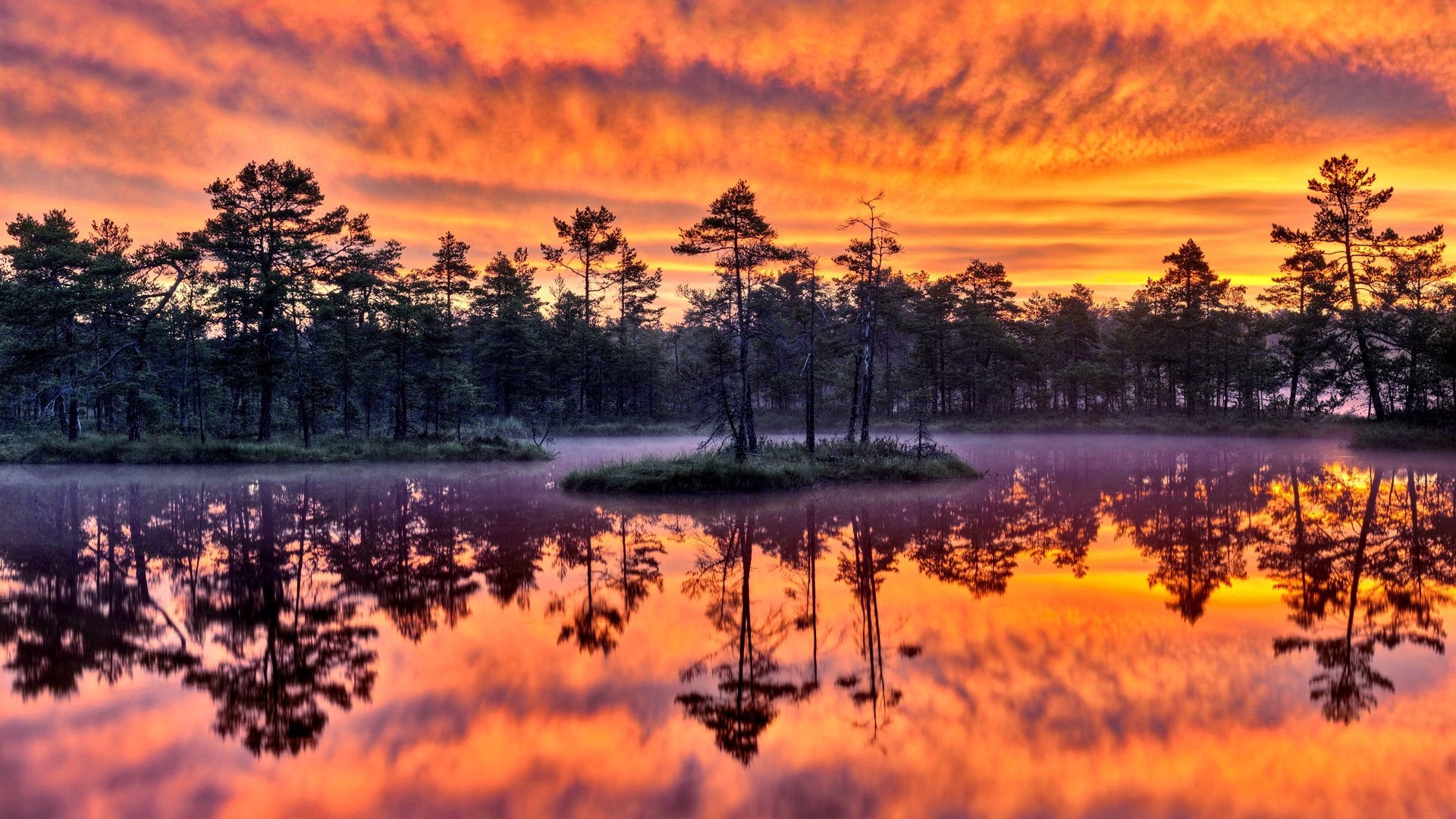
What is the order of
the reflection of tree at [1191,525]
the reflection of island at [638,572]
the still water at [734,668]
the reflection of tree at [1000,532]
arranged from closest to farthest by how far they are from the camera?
the still water at [734,668] < the reflection of island at [638,572] < the reflection of tree at [1191,525] < the reflection of tree at [1000,532]

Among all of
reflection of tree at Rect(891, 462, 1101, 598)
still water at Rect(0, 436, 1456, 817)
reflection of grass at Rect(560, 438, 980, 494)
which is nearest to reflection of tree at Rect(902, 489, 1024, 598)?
reflection of tree at Rect(891, 462, 1101, 598)

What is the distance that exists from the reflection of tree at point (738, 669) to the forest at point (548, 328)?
49.6 feet

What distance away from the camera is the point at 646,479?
27594mm

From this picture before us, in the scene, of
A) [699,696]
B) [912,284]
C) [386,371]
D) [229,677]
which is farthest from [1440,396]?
[386,371]

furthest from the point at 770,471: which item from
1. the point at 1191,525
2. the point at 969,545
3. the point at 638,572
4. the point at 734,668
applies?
the point at 734,668

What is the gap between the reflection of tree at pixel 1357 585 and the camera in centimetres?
903

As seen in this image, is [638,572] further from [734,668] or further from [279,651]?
[279,651]

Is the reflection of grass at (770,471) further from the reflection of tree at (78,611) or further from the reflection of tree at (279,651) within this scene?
the reflection of tree at (78,611)

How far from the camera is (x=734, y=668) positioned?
9.85 metres

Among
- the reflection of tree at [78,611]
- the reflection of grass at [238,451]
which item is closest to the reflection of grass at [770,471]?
the reflection of grass at [238,451]

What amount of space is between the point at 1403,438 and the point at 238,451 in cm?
6355

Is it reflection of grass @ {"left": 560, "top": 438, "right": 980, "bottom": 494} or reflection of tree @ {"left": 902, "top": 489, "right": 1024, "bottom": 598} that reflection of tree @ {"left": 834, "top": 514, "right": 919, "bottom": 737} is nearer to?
reflection of tree @ {"left": 902, "top": 489, "right": 1024, "bottom": 598}

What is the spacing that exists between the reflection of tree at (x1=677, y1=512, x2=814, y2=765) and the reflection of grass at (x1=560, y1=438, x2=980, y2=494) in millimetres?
11407

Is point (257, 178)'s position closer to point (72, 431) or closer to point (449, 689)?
point (72, 431)
